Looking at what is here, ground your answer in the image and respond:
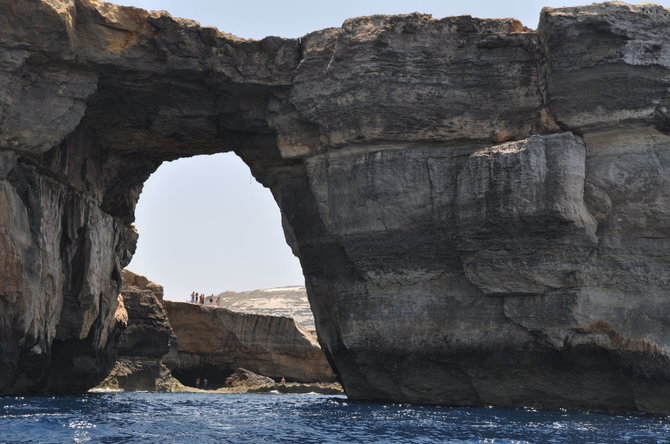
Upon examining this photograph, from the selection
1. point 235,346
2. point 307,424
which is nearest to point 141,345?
point 235,346

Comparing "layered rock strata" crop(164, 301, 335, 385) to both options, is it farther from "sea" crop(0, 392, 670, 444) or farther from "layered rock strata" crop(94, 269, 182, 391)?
"sea" crop(0, 392, 670, 444)

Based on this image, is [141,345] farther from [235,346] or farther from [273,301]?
[273,301]

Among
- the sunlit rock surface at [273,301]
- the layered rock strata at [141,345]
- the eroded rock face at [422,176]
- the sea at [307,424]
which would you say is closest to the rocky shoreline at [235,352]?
the layered rock strata at [141,345]

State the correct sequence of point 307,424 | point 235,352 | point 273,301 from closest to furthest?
point 307,424 < point 235,352 < point 273,301

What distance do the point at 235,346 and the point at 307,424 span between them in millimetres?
28382

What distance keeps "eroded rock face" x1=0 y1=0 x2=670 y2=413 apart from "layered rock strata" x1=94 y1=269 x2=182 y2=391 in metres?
10.6

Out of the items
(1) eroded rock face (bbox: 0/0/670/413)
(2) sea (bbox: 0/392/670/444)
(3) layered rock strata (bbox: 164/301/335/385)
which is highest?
(1) eroded rock face (bbox: 0/0/670/413)

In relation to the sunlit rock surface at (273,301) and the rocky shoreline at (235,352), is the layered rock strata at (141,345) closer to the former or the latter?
the rocky shoreline at (235,352)

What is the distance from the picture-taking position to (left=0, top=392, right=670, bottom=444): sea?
58.4 feet

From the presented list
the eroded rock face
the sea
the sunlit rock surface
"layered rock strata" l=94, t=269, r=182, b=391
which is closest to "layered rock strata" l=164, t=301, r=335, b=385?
"layered rock strata" l=94, t=269, r=182, b=391

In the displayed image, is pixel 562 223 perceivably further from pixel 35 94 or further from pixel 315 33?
pixel 35 94

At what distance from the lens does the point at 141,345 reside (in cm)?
4094

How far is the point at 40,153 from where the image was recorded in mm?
26672

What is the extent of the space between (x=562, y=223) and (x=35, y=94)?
16.0 metres
